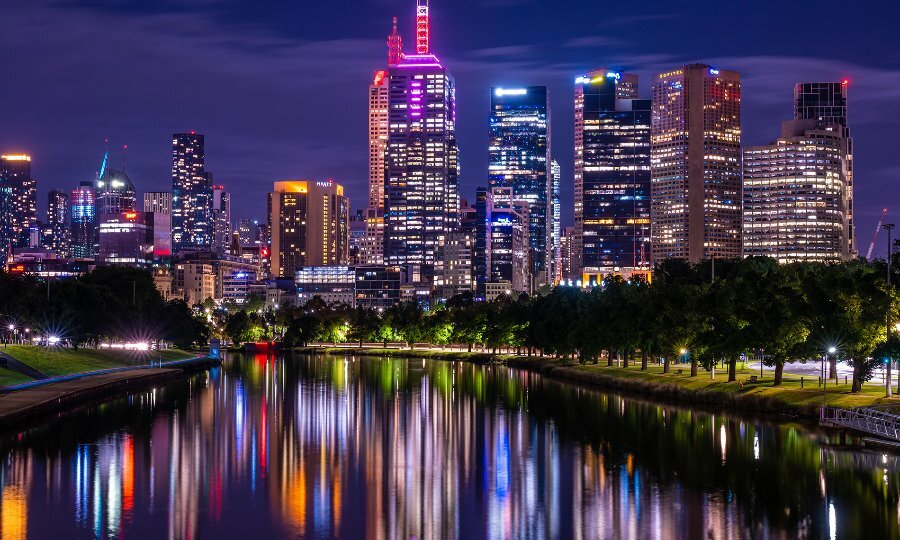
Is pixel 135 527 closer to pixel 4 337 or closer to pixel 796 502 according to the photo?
pixel 796 502

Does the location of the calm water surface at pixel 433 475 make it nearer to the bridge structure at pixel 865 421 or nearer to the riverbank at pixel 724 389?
the bridge structure at pixel 865 421

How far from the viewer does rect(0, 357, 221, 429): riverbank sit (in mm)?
79750

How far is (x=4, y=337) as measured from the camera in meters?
147

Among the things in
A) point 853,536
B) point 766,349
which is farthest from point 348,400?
point 853,536

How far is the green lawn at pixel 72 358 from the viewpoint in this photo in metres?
113

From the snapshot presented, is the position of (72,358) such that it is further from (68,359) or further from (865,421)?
(865,421)

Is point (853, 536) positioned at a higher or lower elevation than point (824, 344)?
lower

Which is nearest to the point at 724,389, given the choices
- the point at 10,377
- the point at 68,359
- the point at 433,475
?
the point at 433,475

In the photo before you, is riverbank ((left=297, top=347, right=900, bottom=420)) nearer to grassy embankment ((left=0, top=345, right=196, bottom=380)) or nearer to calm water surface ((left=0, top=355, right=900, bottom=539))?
calm water surface ((left=0, top=355, right=900, bottom=539))

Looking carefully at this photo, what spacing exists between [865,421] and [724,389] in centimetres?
2447

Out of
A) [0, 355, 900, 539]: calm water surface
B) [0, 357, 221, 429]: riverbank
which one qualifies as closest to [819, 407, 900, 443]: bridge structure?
[0, 355, 900, 539]: calm water surface

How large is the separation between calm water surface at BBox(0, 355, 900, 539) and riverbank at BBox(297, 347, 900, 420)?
4.14 metres

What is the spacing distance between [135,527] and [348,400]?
57.5 meters

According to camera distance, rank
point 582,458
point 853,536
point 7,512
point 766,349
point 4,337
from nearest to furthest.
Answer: point 853,536
point 7,512
point 582,458
point 766,349
point 4,337
